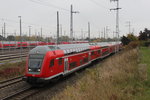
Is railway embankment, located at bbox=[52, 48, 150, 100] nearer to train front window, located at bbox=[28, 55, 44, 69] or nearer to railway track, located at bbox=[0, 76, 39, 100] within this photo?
railway track, located at bbox=[0, 76, 39, 100]

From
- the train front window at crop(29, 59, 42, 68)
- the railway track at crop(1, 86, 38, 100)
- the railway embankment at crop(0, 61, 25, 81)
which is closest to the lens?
the railway track at crop(1, 86, 38, 100)

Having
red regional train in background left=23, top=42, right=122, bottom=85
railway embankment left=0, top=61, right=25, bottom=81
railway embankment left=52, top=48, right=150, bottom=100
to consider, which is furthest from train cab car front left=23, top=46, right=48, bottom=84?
railway embankment left=0, top=61, right=25, bottom=81

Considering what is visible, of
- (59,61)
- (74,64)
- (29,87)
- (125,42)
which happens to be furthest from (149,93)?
(125,42)

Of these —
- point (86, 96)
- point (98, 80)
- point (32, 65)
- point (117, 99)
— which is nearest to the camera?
point (117, 99)

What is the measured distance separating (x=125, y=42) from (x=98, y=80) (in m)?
45.4

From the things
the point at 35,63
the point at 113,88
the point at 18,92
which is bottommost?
the point at 18,92

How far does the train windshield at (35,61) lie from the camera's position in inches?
507

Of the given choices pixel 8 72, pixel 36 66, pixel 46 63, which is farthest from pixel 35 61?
pixel 8 72

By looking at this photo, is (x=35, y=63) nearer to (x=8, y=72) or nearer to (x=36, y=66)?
(x=36, y=66)

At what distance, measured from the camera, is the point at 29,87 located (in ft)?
44.7

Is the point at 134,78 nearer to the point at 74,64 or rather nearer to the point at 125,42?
the point at 74,64

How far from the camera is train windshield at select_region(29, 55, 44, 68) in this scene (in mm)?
12883

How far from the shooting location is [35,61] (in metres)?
13.1

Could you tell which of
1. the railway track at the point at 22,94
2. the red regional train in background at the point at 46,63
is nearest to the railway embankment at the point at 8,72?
the railway track at the point at 22,94
